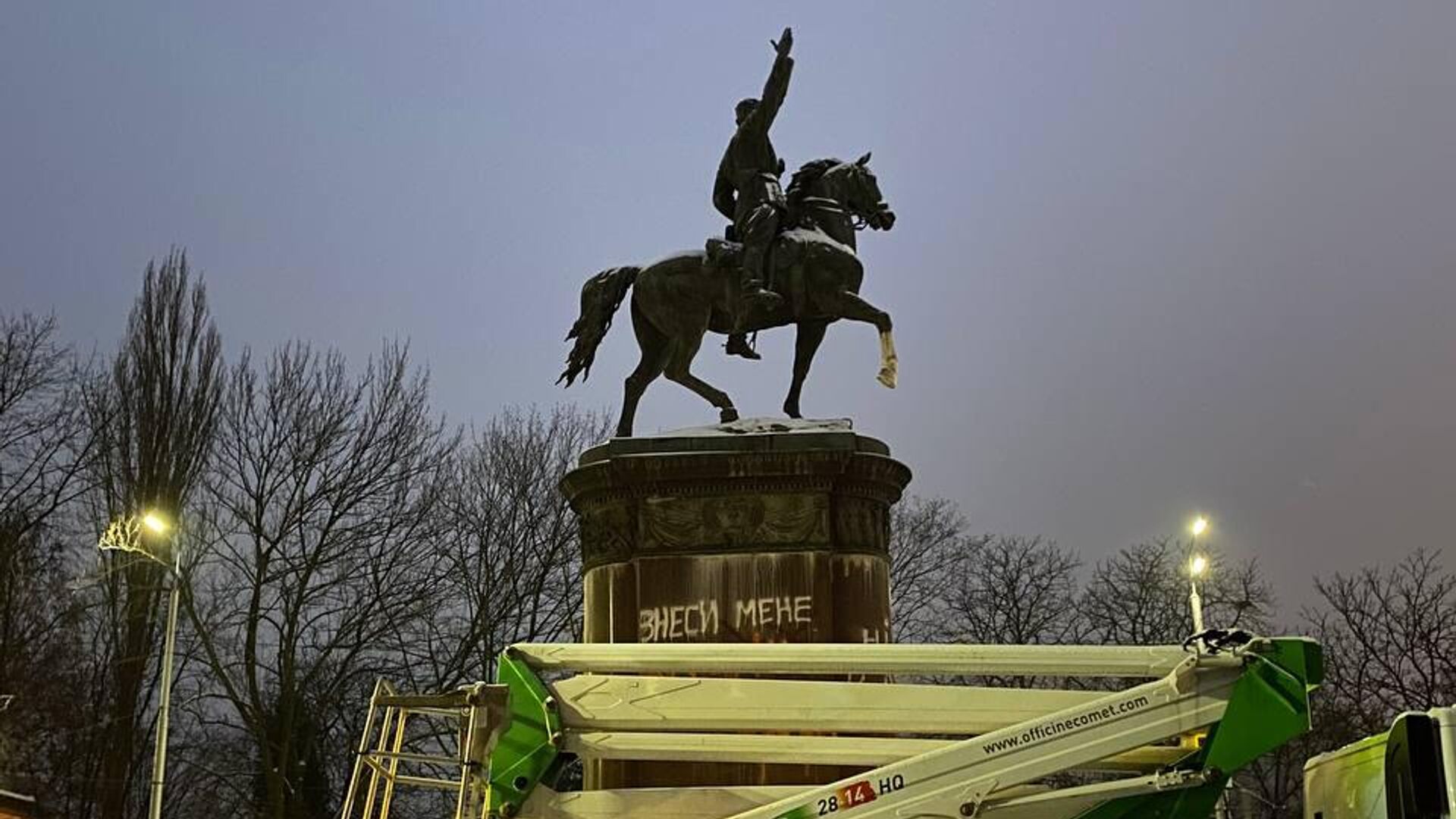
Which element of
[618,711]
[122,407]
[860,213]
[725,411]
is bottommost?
[618,711]

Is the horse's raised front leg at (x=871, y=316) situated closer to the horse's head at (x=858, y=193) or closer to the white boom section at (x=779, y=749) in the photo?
the horse's head at (x=858, y=193)

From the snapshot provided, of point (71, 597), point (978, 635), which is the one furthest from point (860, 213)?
point (978, 635)

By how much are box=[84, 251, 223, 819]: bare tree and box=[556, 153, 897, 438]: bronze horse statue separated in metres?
22.3

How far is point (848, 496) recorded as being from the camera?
12.8 m

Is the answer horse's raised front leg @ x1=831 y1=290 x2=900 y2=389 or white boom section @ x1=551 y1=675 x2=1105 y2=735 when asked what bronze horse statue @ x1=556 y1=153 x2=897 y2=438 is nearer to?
horse's raised front leg @ x1=831 y1=290 x2=900 y2=389

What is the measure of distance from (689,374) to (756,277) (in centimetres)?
138

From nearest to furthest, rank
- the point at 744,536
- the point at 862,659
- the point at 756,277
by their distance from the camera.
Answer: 1. the point at 862,659
2. the point at 744,536
3. the point at 756,277

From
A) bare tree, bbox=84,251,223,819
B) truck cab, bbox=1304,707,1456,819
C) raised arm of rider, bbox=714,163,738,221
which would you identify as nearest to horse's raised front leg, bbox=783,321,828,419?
raised arm of rider, bbox=714,163,738,221

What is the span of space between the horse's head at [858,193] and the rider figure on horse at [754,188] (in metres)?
0.60

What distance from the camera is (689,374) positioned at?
15312 mm

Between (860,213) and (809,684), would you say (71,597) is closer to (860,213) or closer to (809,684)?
(860,213)

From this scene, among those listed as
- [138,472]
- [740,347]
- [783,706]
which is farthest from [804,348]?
[138,472]

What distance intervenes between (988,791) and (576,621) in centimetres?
2969

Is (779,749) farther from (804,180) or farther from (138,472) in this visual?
(138,472)
